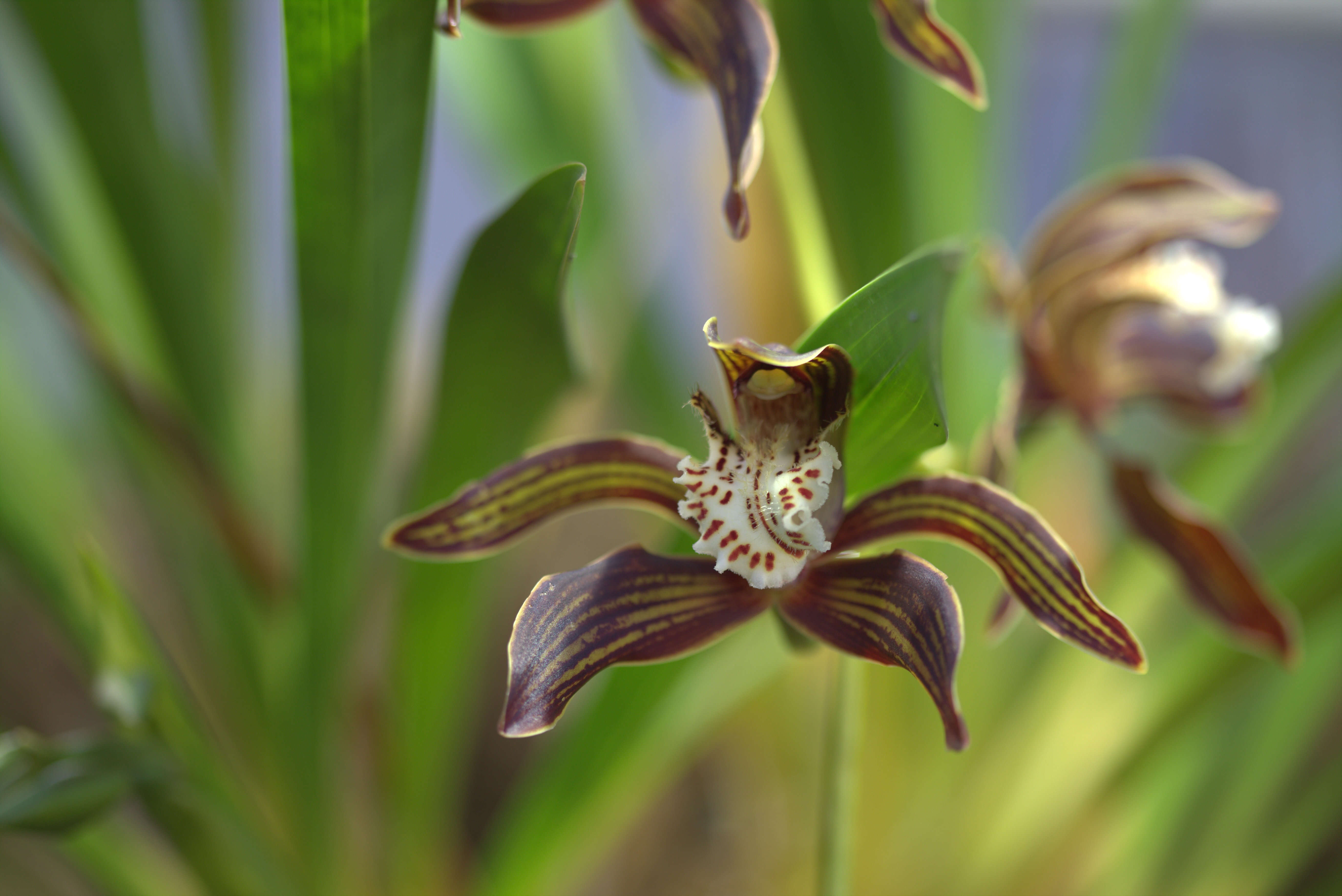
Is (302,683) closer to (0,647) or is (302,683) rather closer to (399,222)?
(399,222)

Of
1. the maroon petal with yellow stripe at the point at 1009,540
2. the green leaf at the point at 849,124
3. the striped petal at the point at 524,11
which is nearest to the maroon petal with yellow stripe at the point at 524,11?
the striped petal at the point at 524,11

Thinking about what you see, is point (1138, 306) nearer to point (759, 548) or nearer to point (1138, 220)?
point (1138, 220)

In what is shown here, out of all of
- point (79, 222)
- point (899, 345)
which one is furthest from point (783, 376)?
point (79, 222)

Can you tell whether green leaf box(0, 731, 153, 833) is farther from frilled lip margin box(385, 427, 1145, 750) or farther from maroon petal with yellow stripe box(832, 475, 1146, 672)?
maroon petal with yellow stripe box(832, 475, 1146, 672)

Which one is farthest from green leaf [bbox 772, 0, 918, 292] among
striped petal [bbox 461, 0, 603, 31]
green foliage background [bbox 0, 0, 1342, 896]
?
striped petal [bbox 461, 0, 603, 31]

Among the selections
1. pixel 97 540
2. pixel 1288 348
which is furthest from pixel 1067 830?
pixel 97 540

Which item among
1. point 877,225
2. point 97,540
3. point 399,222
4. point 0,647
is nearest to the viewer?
point 399,222
